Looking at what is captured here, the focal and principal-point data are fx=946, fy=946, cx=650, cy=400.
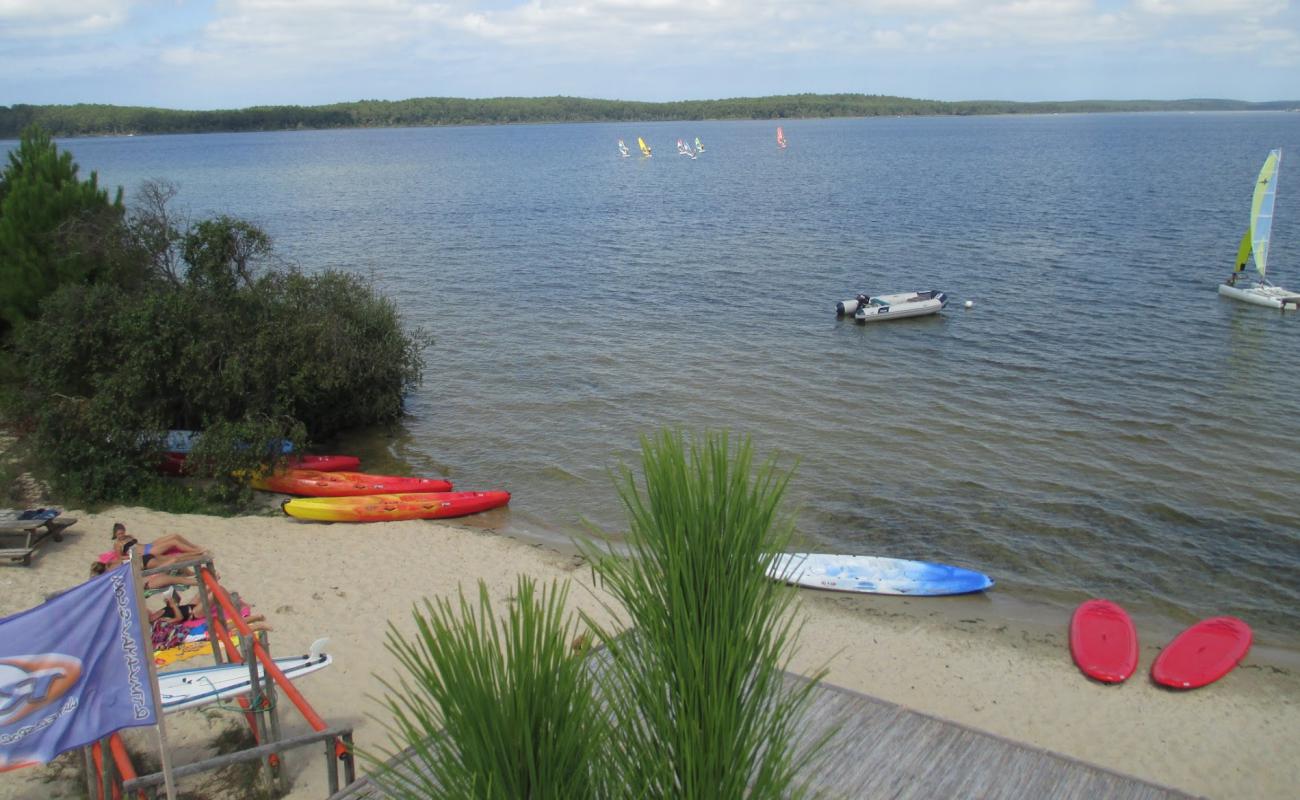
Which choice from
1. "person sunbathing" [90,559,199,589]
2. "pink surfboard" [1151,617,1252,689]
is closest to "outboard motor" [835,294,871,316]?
"pink surfboard" [1151,617,1252,689]

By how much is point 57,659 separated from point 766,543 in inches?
215

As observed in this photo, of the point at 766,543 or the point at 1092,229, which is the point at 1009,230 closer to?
the point at 1092,229

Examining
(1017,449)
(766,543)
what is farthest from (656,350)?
(766,543)

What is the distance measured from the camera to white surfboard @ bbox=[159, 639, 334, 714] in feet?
29.3

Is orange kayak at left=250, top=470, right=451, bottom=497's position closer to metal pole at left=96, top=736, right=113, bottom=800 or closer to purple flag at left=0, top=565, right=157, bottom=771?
metal pole at left=96, top=736, right=113, bottom=800

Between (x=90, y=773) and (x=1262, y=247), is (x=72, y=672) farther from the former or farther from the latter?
(x=1262, y=247)

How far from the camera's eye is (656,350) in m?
30.3

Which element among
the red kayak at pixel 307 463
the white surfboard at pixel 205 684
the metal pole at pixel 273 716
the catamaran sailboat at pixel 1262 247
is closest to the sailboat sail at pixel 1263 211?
the catamaran sailboat at pixel 1262 247

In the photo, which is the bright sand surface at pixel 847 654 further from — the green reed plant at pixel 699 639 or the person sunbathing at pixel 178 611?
the green reed plant at pixel 699 639

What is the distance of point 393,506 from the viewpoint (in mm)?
18656

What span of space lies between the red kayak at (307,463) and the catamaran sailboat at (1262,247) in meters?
31.3

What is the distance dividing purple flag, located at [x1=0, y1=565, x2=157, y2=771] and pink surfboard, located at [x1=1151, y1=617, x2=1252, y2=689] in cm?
1259

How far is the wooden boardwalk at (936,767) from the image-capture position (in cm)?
834

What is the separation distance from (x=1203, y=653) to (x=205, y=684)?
13057 millimetres
